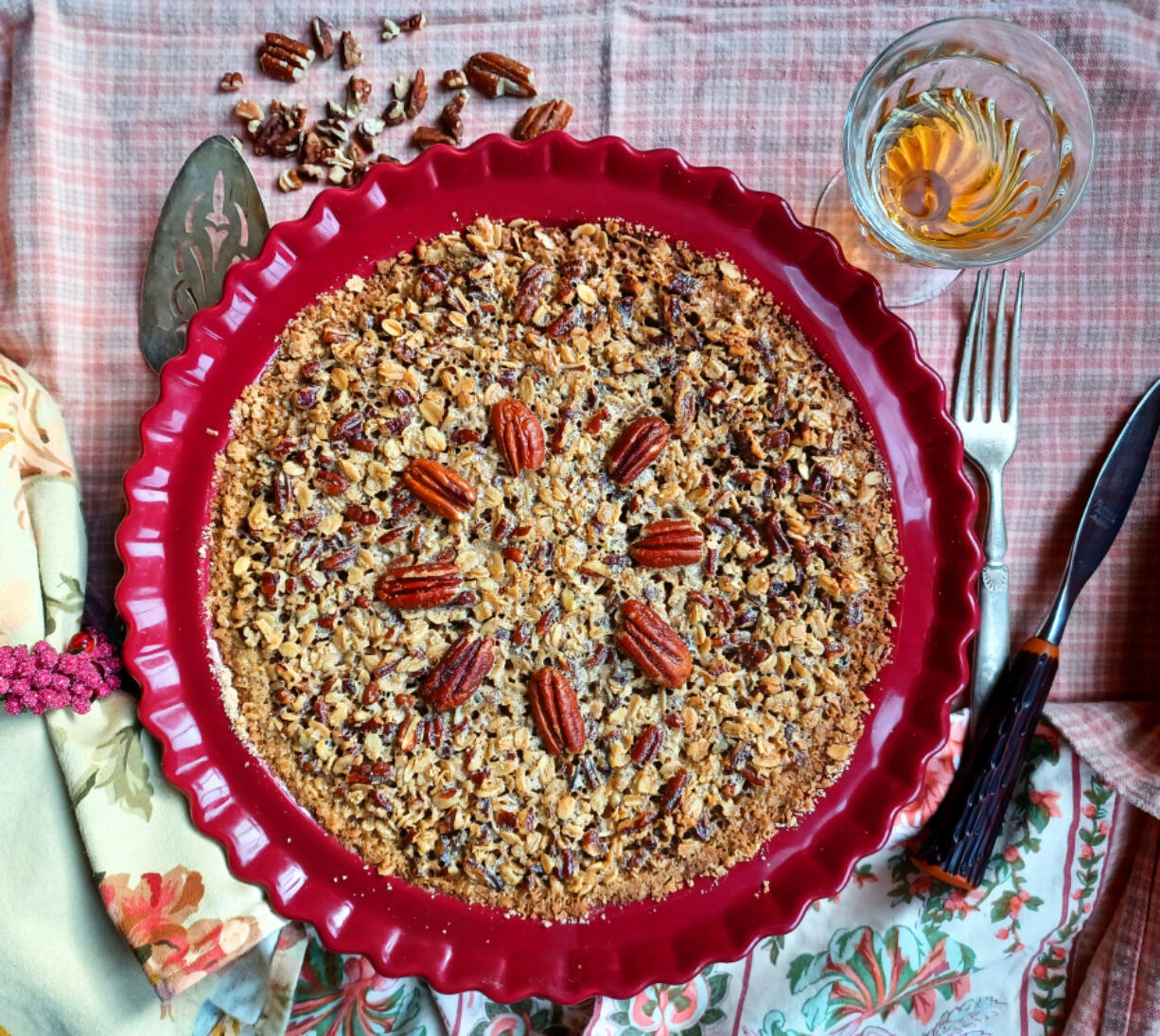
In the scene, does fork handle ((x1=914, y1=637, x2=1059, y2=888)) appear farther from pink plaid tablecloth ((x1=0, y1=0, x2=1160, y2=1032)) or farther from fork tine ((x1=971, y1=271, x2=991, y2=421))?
fork tine ((x1=971, y1=271, x2=991, y2=421))

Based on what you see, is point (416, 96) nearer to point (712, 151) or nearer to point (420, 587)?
point (712, 151)

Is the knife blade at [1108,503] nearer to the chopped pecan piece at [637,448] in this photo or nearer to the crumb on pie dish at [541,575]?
the crumb on pie dish at [541,575]

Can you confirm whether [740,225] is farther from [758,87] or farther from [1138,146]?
[1138,146]

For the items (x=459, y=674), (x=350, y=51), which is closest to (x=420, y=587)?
(x=459, y=674)

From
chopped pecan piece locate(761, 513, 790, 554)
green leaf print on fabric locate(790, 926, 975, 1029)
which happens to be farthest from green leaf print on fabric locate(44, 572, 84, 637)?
green leaf print on fabric locate(790, 926, 975, 1029)

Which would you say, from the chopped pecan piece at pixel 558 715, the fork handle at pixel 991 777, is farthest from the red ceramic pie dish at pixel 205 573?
the chopped pecan piece at pixel 558 715
